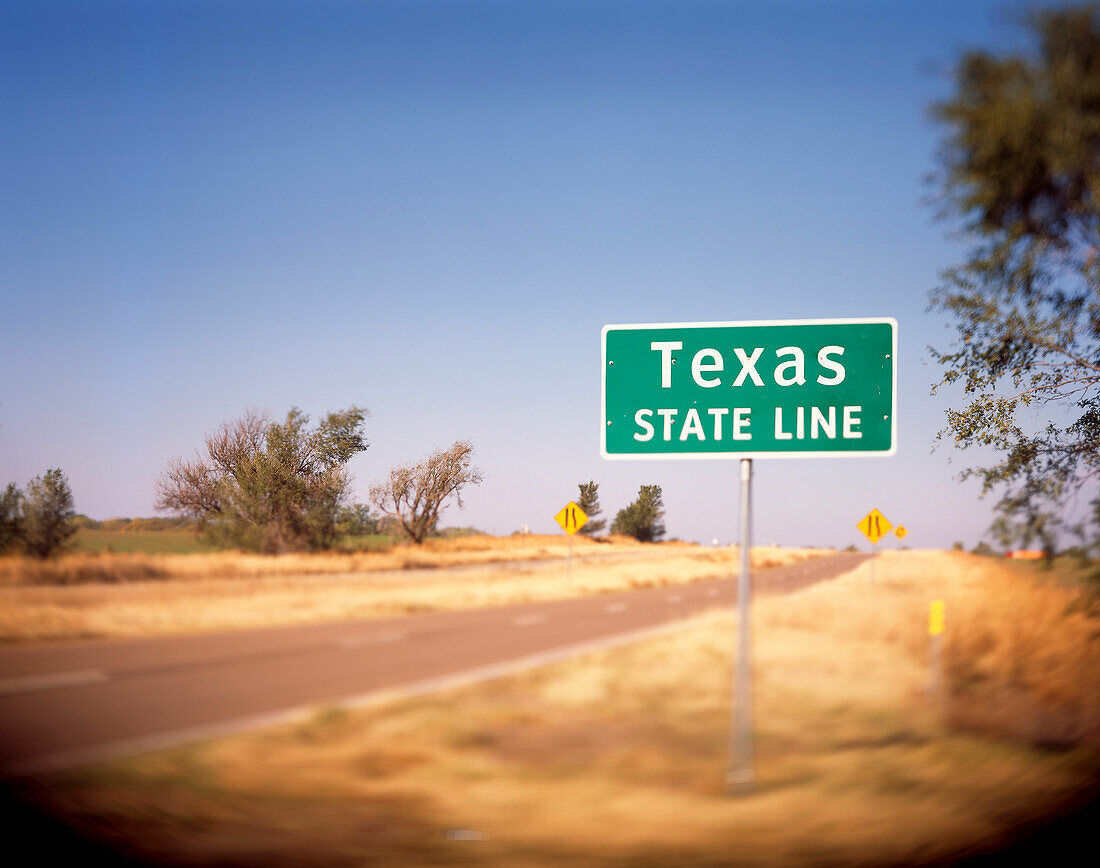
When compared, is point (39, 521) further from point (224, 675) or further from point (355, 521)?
point (355, 521)

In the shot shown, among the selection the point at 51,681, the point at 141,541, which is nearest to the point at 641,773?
the point at 51,681

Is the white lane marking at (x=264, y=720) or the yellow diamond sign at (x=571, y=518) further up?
the yellow diamond sign at (x=571, y=518)

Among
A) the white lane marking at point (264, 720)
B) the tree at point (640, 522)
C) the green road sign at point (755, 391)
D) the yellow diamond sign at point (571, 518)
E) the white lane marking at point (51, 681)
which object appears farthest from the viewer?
the tree at point (640, 522)

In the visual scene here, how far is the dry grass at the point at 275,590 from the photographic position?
5.65m

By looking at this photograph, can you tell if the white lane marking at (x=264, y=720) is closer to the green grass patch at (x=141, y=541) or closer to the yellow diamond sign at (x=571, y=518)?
the green grass patch at (x=141, y=541)

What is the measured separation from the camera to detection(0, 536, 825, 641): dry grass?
5652 millimetres

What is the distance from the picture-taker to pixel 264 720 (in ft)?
24.9

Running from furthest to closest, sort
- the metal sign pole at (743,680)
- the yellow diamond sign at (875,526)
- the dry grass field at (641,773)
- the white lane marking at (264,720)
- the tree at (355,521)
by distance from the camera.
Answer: the yellow diamond sign at (875,526), the tree at (355,521), the metal sign pole at (743,680), the white lane marking at (264,720), the dry grass field at (641,773)

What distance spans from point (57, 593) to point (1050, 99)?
33.6ft

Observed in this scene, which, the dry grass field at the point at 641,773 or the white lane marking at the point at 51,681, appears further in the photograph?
the white lane marking at the point at 51,681

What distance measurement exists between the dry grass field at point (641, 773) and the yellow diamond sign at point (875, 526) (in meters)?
15.1

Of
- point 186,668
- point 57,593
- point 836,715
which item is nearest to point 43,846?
point 57,593

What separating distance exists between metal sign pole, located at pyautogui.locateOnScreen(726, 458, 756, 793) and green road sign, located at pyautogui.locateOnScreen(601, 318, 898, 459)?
33 centimetres

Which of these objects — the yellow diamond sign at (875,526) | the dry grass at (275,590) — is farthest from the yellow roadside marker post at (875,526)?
the dry grass at (275,590)
